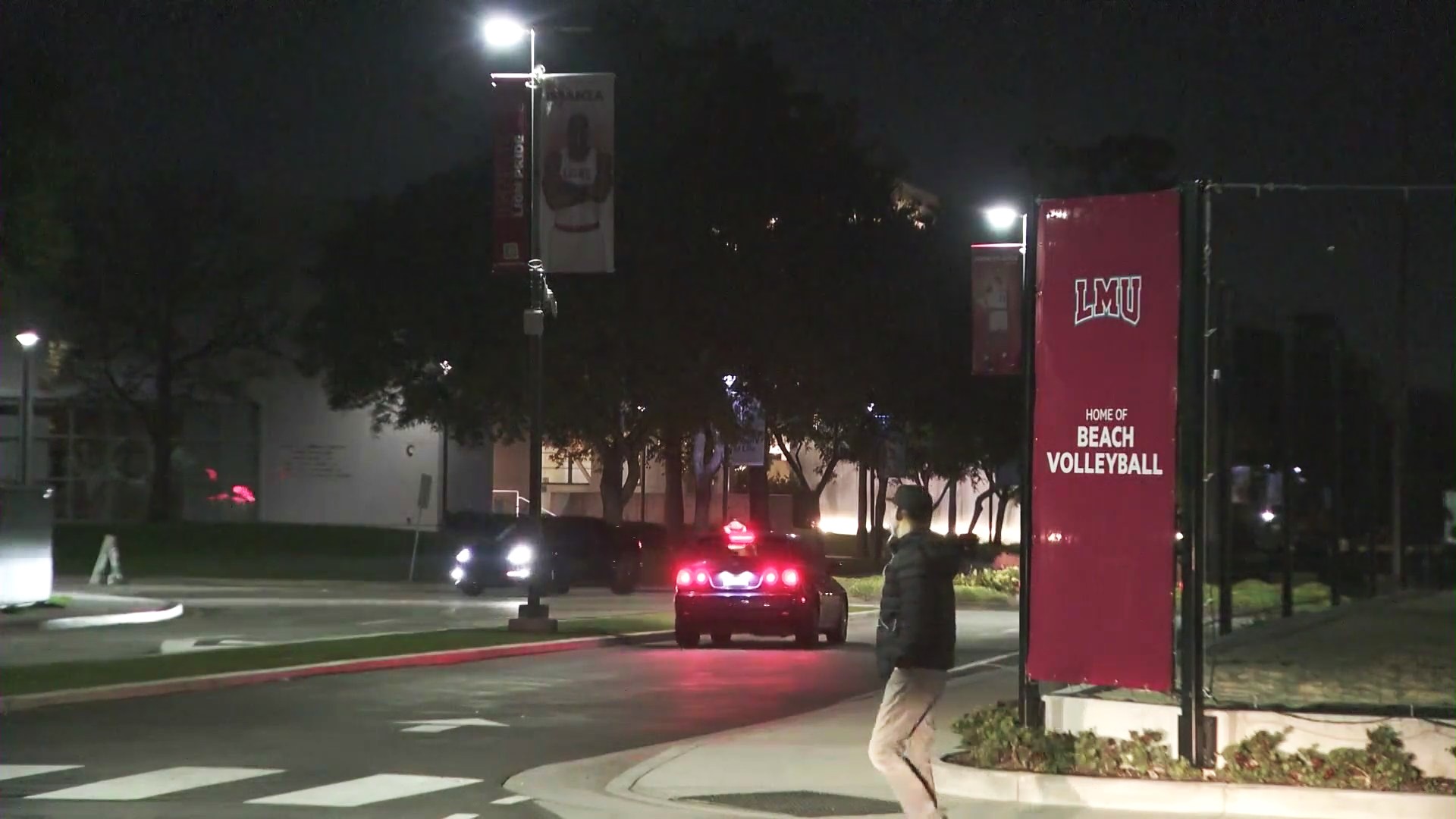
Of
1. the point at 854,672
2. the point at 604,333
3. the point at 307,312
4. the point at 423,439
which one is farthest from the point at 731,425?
the point at 854,672

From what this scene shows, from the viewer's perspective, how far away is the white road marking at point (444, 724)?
1578 cm

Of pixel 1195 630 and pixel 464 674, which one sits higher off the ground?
pixel 1195 630

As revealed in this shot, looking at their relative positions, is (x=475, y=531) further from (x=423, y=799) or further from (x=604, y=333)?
(x=423, y=799)

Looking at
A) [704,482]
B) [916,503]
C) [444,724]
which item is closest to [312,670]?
[444,724]

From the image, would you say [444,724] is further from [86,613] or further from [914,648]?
[86,613]

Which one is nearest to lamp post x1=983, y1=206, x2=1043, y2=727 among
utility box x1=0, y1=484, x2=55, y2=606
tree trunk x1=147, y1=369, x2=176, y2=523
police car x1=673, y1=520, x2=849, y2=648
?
police car x1=673, y1=520, x2=849, y2=648

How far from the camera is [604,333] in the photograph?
46156mm

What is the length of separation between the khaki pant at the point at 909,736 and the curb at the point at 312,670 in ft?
33.6

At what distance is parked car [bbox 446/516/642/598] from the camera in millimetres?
40156

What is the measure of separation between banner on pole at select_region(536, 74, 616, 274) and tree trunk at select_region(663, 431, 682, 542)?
82.8ft

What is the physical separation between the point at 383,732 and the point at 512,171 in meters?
12.1

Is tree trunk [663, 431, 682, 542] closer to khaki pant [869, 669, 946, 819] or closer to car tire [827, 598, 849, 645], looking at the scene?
car tire [827, 598, 849, 645]

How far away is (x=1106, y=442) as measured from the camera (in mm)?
11938

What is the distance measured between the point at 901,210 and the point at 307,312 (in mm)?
18621
